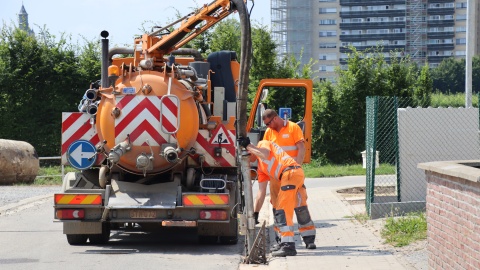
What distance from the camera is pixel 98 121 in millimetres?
12633

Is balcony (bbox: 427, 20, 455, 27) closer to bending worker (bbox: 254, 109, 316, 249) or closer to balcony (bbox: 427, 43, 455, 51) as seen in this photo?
balcony (bbox: 427, 43, 455, 51)

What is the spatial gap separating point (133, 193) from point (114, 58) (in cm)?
345

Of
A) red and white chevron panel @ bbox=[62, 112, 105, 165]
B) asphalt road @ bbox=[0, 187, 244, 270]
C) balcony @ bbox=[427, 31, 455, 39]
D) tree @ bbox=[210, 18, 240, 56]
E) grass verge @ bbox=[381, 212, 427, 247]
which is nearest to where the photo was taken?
asphalt road @ bbox=[0, 187, 244, 270]

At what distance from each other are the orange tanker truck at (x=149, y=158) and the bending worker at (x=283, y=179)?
1072mm

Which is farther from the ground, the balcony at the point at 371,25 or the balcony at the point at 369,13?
the balcony at the point at 369,13

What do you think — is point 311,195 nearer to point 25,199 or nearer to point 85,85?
point 25,199

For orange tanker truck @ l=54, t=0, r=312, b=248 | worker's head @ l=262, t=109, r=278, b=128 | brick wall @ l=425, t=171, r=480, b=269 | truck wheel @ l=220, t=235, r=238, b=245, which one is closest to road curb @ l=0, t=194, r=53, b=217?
orange tanker truck @ l=54, t=0, r=312, b=248

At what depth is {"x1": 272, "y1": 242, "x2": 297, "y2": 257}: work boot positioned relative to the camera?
1103 cm

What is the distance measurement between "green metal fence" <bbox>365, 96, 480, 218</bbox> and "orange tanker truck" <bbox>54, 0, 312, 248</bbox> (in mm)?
2634

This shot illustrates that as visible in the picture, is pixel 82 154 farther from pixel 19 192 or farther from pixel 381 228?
pixel 19 192

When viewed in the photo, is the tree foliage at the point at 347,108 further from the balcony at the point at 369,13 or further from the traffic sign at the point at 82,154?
the balcony at the point at 369,13

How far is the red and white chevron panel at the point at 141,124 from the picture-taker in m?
12.3

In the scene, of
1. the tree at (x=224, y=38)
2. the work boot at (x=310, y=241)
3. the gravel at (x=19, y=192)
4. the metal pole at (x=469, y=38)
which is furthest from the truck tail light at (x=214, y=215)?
the tree at (x=224, y=38)

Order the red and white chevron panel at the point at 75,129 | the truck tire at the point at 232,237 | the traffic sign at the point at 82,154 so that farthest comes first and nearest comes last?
the red and white chevron panel at the point at 75,129, the truck tire at the point at 232,237, the traffic sign at the point at 82,154
